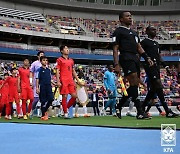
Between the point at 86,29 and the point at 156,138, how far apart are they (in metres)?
40.9

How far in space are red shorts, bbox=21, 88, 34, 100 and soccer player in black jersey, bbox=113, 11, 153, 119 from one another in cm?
317

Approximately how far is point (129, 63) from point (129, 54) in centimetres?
21

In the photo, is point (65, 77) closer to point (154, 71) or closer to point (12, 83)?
point (154, 71)

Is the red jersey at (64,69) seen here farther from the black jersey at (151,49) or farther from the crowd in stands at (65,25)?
the crowd in stands at (65,25)

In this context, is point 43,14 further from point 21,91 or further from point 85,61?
point 21,91

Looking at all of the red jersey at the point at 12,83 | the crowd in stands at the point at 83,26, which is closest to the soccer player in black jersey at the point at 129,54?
the red jersey at the point at 12,83

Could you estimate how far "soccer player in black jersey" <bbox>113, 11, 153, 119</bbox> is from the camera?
6551mm

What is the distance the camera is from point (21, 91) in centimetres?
912

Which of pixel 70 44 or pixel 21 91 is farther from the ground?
pixel 70 44

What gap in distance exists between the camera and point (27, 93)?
29.7 feet

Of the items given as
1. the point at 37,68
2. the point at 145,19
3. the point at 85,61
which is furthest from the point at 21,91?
the point at 145,19

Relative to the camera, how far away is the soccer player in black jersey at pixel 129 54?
21.5 ft

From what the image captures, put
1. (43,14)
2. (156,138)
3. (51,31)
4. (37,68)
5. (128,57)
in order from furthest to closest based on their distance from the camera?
(43,14), (51,31), (37,68), (128,57), (156,138)

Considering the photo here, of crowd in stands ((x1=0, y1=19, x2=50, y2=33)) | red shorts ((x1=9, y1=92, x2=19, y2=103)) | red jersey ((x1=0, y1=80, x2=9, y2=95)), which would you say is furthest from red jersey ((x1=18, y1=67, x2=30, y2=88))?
crowd in stands ((x1=0, y1=19, x2=50, y2=33))
